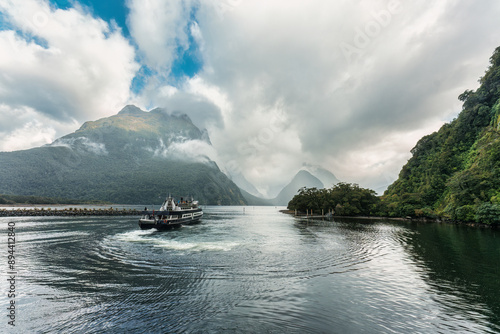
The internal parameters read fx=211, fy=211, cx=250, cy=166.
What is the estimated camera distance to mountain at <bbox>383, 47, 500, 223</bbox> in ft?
189

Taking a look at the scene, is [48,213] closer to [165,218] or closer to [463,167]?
[165,218]

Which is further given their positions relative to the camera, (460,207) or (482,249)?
(460,207)

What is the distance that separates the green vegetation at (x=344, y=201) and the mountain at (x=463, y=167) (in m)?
9.58

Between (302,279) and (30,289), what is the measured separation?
758 inches

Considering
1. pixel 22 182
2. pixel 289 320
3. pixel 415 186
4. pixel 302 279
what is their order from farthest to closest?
1. pixel 22 182
2. pixel 415 186
3. pixel 302 279
4. pixel 289 320

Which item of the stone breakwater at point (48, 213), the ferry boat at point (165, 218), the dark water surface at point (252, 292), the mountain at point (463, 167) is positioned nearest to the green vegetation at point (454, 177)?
the mountain at point (463, 167)

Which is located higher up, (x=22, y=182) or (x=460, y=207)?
(x=22, y=182)

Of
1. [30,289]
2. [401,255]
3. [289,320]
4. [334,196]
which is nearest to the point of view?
[289,320]

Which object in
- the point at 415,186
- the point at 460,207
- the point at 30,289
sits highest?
the point at 415,186

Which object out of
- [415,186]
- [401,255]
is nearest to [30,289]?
[401,255]

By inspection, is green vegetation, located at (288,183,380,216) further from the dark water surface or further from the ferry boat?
the dark water surface

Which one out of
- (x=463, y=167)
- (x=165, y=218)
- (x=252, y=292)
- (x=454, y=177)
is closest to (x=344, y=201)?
(x=454, y=177)

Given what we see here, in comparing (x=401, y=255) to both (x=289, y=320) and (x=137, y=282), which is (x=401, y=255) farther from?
(x=137, y=282)

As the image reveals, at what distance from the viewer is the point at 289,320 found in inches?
416
